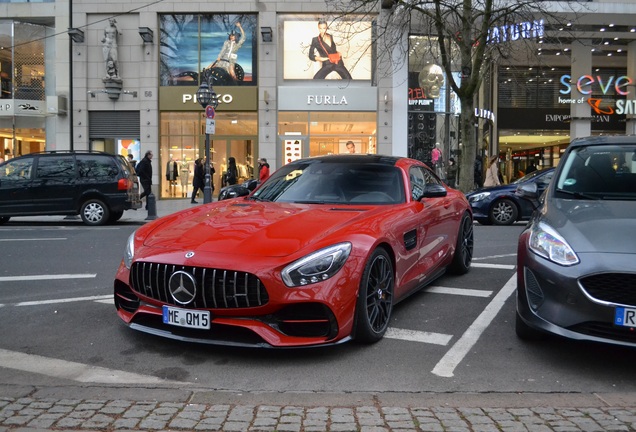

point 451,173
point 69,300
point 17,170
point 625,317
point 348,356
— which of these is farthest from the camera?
point 451,173

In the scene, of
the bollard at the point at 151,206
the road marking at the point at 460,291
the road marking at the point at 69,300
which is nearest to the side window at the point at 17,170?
the bollard at the point at 151,206

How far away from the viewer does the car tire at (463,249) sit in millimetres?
7141

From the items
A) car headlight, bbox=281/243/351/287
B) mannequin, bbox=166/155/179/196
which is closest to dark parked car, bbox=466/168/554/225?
car headlight, bbox=281/243/351/287

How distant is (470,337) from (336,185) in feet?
6.10

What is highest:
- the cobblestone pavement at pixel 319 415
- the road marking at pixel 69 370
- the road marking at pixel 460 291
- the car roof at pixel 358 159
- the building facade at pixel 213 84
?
the building facade at pixel 213 84

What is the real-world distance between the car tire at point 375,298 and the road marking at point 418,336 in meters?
0.19

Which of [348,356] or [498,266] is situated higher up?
[498,266]

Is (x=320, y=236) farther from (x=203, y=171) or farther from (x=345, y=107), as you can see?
(x=345, y=107)

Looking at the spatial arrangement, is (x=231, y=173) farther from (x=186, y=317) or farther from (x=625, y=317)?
(x=625, y=317)

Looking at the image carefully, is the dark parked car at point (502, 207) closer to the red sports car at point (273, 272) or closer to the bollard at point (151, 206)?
the bollard at point (151, 206)

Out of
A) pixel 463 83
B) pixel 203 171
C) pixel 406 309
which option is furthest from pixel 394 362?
pixel 203 171

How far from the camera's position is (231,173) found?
80.3 ft

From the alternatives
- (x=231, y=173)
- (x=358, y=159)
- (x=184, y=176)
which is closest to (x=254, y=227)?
(x=358, y=159)

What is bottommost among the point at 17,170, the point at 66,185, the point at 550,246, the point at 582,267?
the point at 582,267
